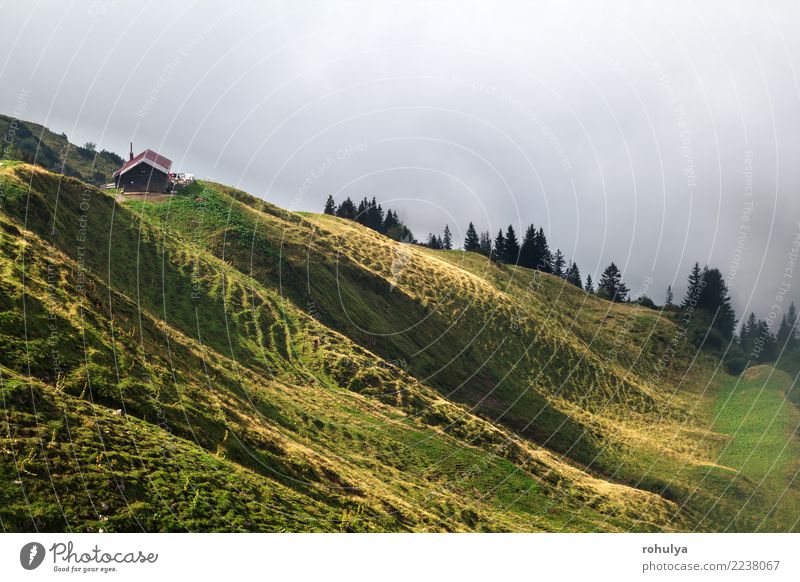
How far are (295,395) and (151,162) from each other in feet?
203

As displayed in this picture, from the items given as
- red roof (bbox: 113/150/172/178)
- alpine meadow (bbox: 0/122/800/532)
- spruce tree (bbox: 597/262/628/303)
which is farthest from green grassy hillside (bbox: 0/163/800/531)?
spruce tree (bbox: 597/262/628/303)

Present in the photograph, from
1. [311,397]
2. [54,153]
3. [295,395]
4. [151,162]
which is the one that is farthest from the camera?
[54,153]

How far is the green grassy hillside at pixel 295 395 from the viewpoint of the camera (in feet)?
77.0

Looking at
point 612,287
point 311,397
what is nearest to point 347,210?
point 612,287

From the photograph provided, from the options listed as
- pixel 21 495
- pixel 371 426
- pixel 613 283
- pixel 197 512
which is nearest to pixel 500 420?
pixel 371 426

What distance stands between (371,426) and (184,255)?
30441 mm

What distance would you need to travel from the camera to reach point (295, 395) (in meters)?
47.9

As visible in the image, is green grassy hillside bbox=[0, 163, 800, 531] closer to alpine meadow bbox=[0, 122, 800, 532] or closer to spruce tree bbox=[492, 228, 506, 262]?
alpine meadow bbox=[0, 122, 800, 532]

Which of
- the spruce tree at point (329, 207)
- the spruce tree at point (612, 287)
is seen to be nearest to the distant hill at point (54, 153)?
the spruce tree at point (329, 207)

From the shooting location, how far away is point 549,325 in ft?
401

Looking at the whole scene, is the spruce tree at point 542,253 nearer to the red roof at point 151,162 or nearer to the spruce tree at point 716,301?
the spruce tree at point 716,301

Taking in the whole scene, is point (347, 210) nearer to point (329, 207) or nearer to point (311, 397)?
point (329, 207)

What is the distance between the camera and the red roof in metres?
93.0

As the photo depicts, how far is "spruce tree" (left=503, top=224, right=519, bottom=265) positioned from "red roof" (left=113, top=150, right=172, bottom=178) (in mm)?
119711
